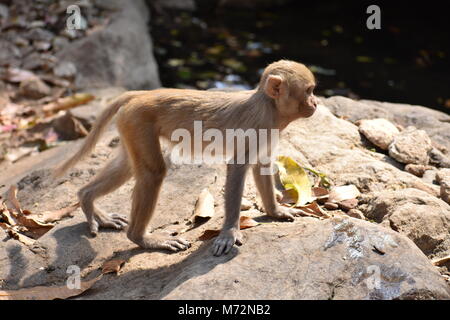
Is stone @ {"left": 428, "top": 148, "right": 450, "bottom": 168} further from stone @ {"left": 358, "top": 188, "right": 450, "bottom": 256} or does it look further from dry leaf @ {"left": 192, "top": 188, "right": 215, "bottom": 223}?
dry leaf @ {"left": 192, "top": 188, "right": 215, "bottom": 223}

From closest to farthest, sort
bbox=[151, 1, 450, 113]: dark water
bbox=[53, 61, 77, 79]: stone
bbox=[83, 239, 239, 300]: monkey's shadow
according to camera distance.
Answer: bbox=[83, 239, 239, 300]: monkey's shadow
bbox=[53, 61, 77, 79]: stone
bbox=[151, 1, 450, 113]: dark water

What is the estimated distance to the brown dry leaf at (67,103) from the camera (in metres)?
8.49

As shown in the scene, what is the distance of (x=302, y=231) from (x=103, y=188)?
195cm

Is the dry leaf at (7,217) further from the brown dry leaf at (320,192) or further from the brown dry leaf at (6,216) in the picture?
the brown dry leaf at (320,192)

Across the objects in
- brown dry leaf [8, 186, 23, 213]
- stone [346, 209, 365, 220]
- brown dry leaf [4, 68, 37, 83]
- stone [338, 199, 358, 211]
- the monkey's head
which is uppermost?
the monkey's head

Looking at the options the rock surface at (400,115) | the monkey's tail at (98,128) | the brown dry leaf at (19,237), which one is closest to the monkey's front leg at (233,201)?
the monkey's tail at (98,128)

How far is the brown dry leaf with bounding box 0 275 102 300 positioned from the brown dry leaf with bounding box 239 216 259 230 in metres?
1.24

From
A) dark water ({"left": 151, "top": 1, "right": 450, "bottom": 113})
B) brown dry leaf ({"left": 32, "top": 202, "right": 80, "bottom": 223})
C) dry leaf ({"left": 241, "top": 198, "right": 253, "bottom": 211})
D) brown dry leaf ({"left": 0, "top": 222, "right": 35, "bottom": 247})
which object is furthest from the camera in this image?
dark water ({"left": 151, "top": 1, "right": 450, "bottom": 113})

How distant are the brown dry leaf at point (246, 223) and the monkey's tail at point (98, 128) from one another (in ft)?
4.76

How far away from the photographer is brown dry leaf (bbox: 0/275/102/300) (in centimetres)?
411

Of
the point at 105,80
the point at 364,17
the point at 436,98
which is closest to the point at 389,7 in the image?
the point at 364,17

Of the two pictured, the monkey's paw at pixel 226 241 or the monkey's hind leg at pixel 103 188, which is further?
the monkey's hind leg at pixel 103 188

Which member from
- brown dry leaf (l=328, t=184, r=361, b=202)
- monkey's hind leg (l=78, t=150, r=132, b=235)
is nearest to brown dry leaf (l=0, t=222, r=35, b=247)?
monkey's hind leg (l=78, t=150, r=132, b=235)

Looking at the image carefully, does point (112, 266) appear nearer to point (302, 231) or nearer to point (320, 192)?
point (302, 231)
